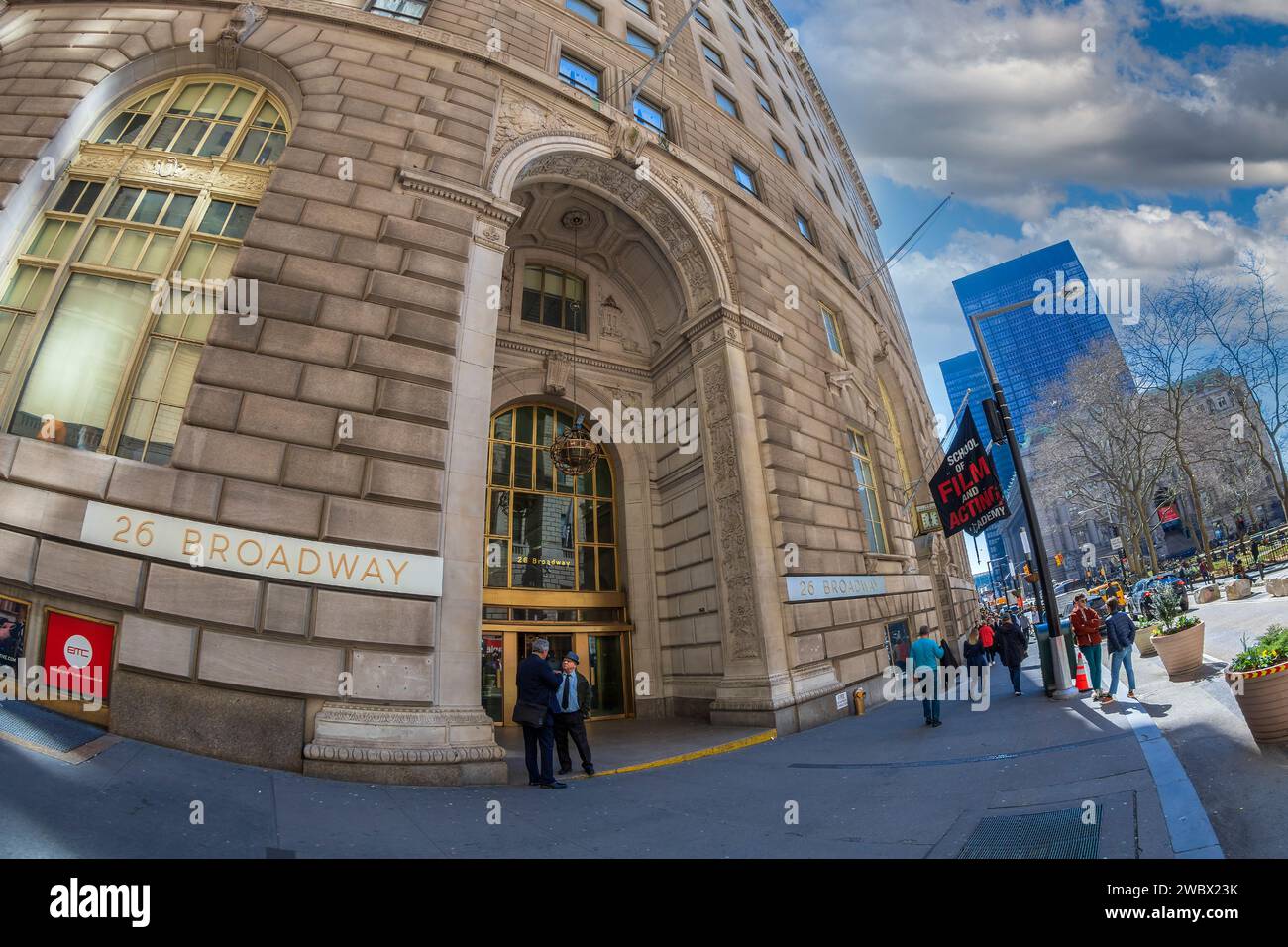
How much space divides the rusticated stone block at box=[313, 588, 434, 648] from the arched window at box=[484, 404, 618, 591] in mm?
5433

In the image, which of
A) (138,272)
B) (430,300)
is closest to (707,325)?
(430,300)

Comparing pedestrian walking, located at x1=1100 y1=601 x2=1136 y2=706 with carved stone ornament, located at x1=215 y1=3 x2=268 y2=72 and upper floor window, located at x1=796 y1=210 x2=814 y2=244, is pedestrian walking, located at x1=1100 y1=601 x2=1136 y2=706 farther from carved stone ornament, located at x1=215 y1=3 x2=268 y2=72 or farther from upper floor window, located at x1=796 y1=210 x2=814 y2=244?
carved stone ornament, located at x1=215 y1=3 x2=268 y2=72

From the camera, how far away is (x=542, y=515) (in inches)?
554

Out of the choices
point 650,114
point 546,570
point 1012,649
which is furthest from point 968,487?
point 650,114

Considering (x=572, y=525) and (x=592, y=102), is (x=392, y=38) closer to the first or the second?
(x=592, y=102)

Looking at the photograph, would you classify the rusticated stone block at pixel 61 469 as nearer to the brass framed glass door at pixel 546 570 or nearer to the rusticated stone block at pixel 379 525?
the rusticated stone block at pixel 379 525

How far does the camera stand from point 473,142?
10984 mm

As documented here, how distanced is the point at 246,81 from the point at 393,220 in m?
5.46

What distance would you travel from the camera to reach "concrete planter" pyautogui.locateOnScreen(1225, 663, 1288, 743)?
5316 millimetres

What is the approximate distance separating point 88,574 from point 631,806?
7.12 m

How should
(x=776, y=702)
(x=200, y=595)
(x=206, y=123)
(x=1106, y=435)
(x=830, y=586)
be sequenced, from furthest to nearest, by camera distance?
(x=1106, y=435) < (x=830, y=586) < (x=776, y=702) < (x=206, y=123) < (x=200, y=595)

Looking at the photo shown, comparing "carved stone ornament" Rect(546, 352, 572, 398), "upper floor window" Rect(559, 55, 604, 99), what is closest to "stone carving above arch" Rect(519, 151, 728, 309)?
"upper floor window" Rect(559, 55, 604, 99)

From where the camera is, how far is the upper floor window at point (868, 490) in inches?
702

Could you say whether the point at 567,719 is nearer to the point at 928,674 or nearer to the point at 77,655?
the point at 77,655
